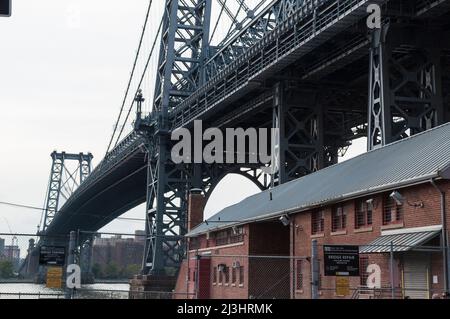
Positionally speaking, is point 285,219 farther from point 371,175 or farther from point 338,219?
point 371,175

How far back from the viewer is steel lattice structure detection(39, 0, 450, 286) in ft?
106

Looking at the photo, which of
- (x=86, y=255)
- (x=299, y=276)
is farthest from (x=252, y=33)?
(x=86, y=255)

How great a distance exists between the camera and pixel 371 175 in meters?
23.5

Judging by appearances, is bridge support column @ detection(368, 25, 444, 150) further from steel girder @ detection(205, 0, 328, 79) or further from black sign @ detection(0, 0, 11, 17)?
black sign @ detection(0, 0, 11, 17)

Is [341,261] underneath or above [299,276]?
above

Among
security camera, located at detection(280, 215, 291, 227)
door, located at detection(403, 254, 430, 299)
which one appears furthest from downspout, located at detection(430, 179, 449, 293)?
security camera, located at detection(280, 215, 291, 227)

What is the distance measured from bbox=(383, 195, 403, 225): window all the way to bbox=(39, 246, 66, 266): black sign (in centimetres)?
993

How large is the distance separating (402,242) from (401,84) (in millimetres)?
14675

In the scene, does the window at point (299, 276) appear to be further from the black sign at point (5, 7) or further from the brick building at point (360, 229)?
the black sign at point (5, 7)

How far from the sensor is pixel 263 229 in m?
32.6

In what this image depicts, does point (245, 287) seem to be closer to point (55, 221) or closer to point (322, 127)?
point (322, 127)

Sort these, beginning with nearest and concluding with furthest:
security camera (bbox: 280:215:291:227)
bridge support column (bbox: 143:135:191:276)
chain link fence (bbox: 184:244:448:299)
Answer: chain link fence (bbox: 184:244:448:299) → security camera (bbox: 280:215:291:227) → bridge support column (bbox: 143:135:191:276)

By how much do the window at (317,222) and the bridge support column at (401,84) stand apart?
557 centimetres

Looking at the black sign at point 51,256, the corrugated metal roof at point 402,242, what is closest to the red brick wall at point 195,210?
the corrugated metal roof at point 402,242
